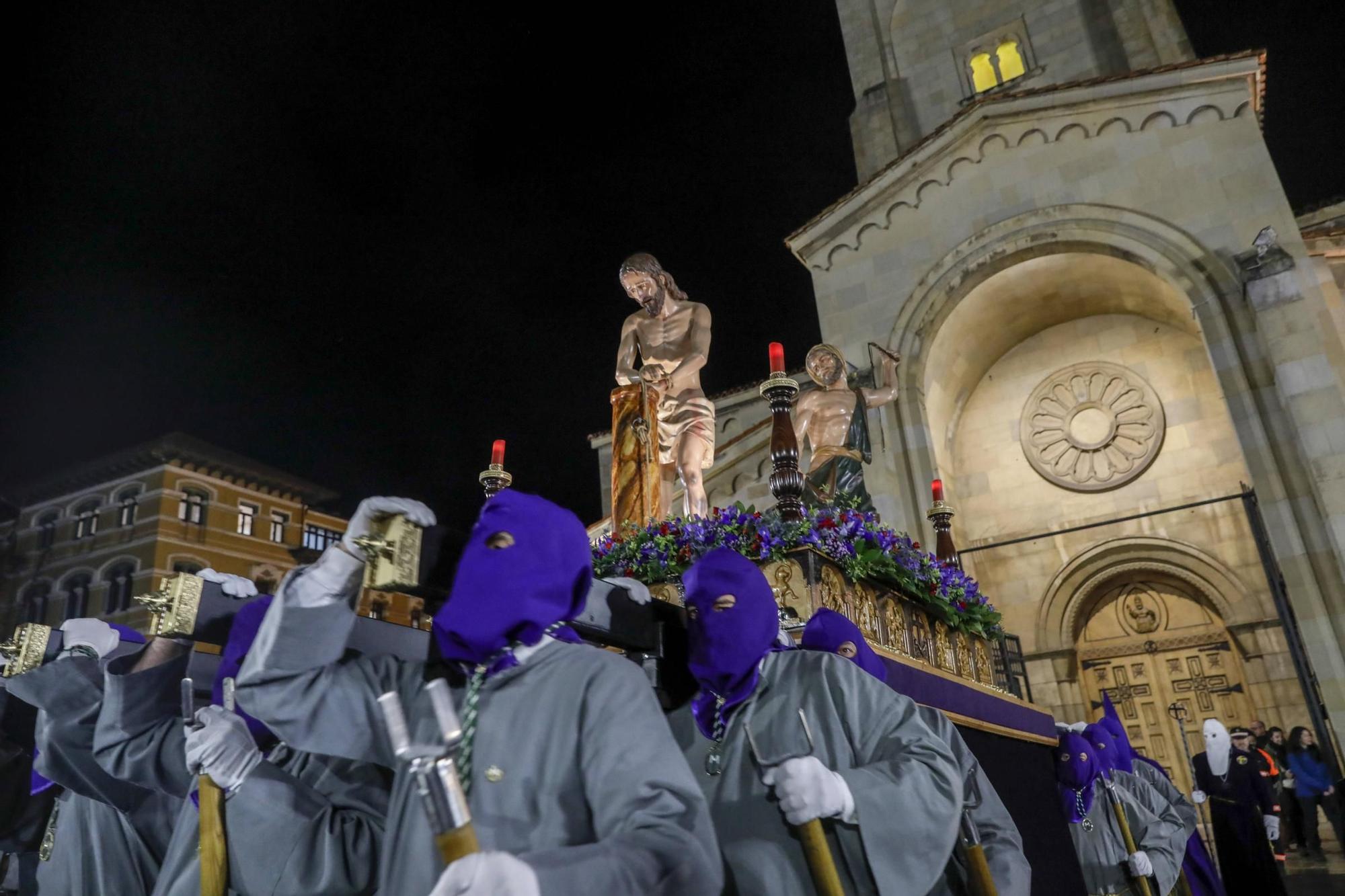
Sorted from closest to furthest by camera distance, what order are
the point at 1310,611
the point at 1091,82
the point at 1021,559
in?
the point at 1310,611 < the point at 1091,82 < the point at 1021,559

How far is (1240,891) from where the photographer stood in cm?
780

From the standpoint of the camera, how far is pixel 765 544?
174 inches

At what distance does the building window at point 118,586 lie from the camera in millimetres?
31812

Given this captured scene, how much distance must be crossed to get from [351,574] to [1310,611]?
11.2 meters

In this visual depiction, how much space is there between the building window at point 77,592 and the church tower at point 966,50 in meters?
32.1

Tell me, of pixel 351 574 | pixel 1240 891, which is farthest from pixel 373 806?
pixel 1240 891

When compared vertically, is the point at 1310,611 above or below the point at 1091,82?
below

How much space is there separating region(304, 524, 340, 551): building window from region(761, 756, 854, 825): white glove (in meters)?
38.1

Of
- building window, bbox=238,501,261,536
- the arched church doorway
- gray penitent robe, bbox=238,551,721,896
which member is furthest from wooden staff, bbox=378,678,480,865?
building window, bbox=238,501,261,536

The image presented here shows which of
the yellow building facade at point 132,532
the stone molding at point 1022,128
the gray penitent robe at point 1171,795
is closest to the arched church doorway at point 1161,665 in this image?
the gray penitent robe at point 1171,795

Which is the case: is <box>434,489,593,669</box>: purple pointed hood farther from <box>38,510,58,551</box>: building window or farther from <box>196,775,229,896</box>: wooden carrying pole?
<box>38,510,58,551</box>: building window

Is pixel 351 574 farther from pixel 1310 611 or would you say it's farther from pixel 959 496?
→ pixel 959 496

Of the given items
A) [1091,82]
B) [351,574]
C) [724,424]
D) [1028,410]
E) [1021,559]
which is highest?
[1091,82]

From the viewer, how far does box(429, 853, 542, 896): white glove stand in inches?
51.1
